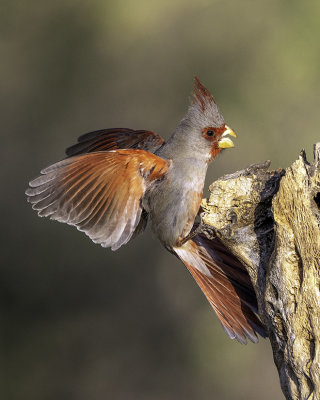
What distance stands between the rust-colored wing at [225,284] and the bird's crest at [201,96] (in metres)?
0.65

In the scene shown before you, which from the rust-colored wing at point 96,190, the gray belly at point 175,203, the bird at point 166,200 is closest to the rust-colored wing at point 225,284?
the bird at point 166,200

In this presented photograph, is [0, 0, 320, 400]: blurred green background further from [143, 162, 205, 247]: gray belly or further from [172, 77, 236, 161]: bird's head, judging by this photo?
[143, 162, 205, 247]: gray belly

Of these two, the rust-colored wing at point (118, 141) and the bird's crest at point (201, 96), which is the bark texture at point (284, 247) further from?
the rust-colored wing at point (118, 141)

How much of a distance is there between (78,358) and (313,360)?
411cm

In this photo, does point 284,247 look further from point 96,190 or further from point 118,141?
point 118,141

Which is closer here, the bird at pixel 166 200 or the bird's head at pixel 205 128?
the bird at pixel 166 200

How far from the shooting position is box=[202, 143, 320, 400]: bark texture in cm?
244

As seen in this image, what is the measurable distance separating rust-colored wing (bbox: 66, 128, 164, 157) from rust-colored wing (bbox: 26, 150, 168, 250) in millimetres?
491

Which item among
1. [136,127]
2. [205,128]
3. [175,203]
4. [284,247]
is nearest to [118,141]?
[205,128]

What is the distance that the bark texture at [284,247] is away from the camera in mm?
2439

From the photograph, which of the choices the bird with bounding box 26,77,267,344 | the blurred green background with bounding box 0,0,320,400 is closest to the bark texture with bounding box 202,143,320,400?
the bird with bounding box 26,77,267,344

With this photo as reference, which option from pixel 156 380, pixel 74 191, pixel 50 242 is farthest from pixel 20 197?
pixel 74 191

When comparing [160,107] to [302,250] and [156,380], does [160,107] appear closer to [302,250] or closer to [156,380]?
[156,380]

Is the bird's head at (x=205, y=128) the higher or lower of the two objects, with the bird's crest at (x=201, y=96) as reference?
lower
